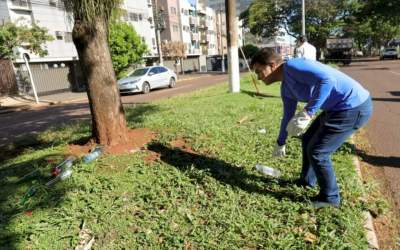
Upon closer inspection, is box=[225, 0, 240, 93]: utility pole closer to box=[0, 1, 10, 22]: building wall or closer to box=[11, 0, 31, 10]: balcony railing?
box=[0, 1, 10, 22]: building wall

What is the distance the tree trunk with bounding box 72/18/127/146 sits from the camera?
4730 millimetres

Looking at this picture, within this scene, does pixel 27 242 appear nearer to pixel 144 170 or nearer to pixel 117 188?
pixel 117 188

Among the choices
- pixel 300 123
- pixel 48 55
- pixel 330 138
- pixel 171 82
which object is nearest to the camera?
pixel 300 123

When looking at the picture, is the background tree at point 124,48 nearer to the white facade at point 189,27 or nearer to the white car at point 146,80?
the white car at point 146,80

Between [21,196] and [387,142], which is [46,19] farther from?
[387,142]

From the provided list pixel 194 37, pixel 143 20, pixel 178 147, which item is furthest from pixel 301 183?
pixel 194 37

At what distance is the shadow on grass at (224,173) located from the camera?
3668 mm

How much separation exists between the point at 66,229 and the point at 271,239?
1.82 m

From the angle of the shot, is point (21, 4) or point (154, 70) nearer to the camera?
point (154, 70)

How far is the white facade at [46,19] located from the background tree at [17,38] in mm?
6321

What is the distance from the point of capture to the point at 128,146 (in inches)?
193

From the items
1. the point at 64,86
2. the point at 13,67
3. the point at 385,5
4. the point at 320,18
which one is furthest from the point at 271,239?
the point at 320,18

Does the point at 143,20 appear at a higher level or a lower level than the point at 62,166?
higher

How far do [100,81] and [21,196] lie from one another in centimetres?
176
